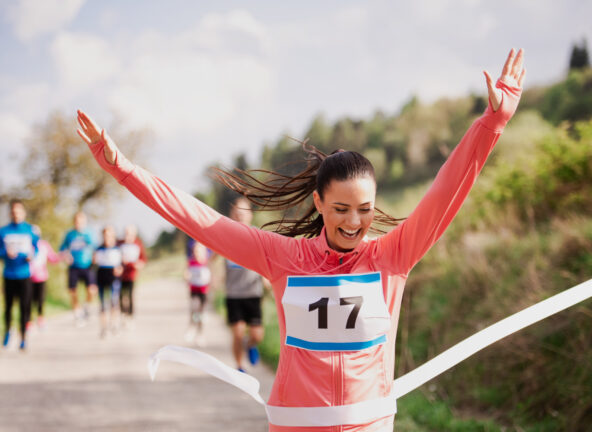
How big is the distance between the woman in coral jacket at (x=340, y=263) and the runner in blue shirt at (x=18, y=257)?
304 inches

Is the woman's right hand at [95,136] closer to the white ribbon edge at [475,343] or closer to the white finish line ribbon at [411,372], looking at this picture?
the white finish line ribbon at [411,372]

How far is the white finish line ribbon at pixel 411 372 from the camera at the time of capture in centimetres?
213

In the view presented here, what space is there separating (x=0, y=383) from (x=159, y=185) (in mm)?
6360

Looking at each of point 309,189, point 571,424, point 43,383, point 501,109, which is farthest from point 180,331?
point 501,109

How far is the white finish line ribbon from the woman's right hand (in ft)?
2.92

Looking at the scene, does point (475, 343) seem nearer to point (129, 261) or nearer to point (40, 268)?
point (40, 268)

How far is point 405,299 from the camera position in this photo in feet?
28.2

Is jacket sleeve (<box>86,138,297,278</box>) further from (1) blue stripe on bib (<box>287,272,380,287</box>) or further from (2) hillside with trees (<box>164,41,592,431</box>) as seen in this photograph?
(2) hillside with trees (<box>164,41,592,431</box>)

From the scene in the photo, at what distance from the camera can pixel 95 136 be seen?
7.32 ft

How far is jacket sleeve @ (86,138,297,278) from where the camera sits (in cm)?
222

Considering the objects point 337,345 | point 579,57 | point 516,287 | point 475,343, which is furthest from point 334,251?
point 579,57

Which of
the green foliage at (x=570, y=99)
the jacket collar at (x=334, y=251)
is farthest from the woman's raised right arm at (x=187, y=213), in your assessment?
the green foliage at (x=570, y=99)

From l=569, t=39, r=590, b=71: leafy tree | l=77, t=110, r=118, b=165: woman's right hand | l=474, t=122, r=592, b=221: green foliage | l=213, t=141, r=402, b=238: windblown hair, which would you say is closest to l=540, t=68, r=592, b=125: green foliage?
l=569, t=39, r=590, b=71: leafy tree

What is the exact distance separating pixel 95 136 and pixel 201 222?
0.52 m
